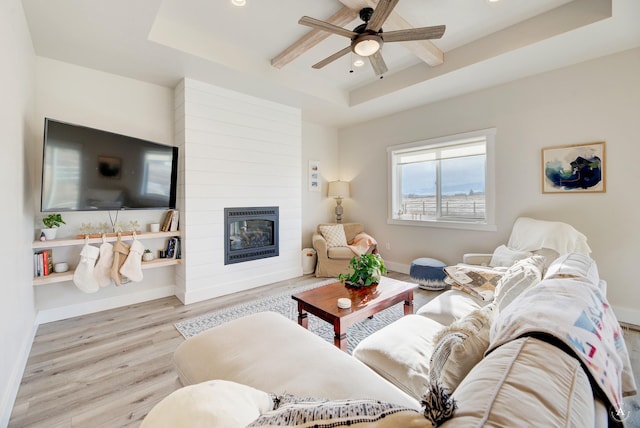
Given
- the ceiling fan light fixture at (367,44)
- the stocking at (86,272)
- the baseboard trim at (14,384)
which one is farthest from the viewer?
the stocking at (86,272)

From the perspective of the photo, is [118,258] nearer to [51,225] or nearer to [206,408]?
[51,225]

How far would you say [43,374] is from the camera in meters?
1.95

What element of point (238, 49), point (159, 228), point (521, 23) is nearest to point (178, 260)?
point (159, 228)

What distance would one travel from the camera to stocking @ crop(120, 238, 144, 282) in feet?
9.55

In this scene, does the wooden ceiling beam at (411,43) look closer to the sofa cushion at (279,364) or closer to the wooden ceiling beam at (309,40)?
the wooden ceiling beam at (309,40)

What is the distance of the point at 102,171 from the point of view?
2.66 m

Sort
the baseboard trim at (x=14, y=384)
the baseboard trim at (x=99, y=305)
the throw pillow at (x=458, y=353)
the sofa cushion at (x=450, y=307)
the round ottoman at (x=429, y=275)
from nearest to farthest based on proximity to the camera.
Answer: the throw pillow at (x=458, y=353) → the baseboard trim at (x=14, y=384) → the sofa cushion at (x=450, y=307) → the baseboard trim at (x=99, y=305) → the round ottoman at (x=429, y=275)

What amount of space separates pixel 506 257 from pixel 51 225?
435 centimetres

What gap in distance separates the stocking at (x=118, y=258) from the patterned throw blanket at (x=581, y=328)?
3336mm

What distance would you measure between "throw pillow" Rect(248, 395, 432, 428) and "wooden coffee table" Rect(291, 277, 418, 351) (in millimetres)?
1316

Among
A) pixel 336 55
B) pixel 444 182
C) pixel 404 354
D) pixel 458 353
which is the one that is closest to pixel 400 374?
pixel 404 354

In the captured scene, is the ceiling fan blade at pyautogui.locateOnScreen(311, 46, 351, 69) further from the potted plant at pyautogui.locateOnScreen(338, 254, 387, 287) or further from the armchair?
the armchair

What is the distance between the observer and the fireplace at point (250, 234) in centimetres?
362

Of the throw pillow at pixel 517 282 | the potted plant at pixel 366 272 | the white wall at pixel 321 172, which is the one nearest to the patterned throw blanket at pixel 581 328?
the throw pillow at pixel 517 282
